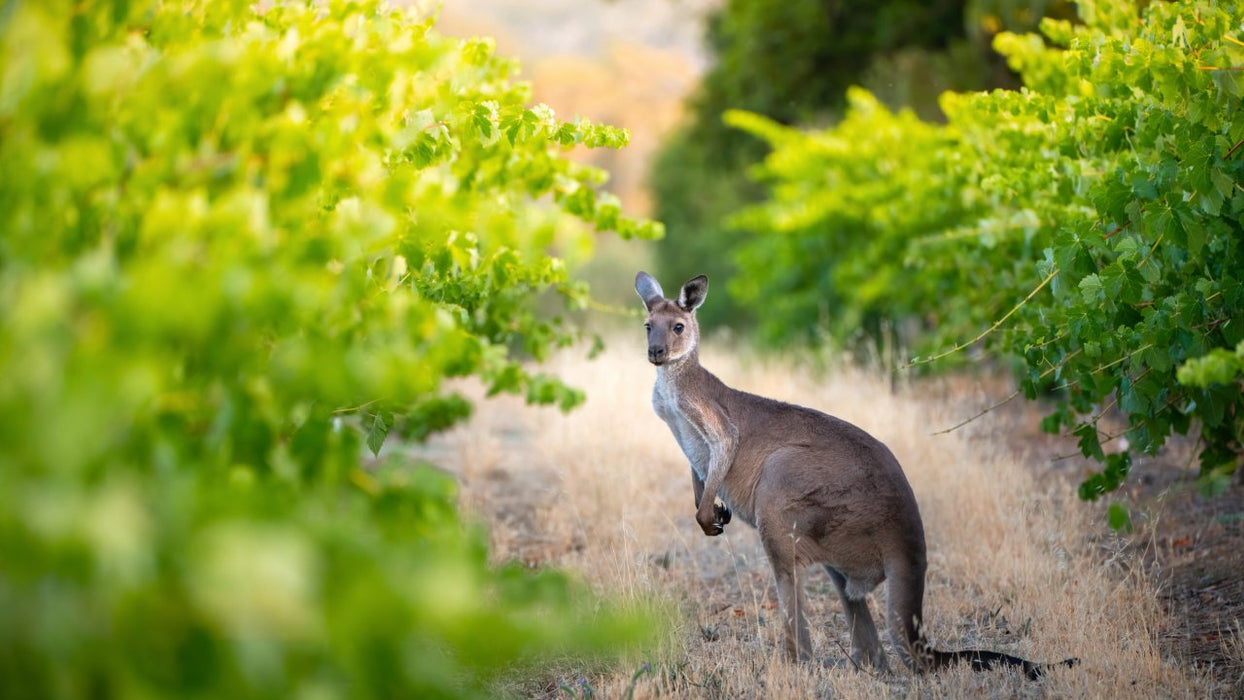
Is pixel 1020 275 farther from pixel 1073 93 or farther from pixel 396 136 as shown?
pixel 396 136

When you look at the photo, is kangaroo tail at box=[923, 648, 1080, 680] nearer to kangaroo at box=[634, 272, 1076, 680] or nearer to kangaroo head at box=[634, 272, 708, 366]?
kangaroo at box=[634, 272, 1076, 680]

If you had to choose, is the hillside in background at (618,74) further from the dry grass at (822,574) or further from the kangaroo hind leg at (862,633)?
the kangaroo hind leg at (862,633)

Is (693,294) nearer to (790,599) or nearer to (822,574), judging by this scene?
(790,599)

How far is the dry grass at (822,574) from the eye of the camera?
430cm

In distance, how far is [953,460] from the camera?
24.3 ft

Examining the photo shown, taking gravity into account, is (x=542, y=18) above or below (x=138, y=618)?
above

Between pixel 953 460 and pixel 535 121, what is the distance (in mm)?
4514

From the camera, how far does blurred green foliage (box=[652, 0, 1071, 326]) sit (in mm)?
13617

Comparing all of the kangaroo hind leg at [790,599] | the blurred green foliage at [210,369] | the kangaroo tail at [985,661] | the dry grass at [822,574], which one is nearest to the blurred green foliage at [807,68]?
the dry grass at [822,574]

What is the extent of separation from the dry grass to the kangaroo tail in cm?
5

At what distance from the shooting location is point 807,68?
17.9m

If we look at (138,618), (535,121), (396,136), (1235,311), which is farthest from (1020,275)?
(138,618)

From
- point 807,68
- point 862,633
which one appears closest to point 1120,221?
point 862,633

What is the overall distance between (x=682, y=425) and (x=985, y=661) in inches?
72.9
